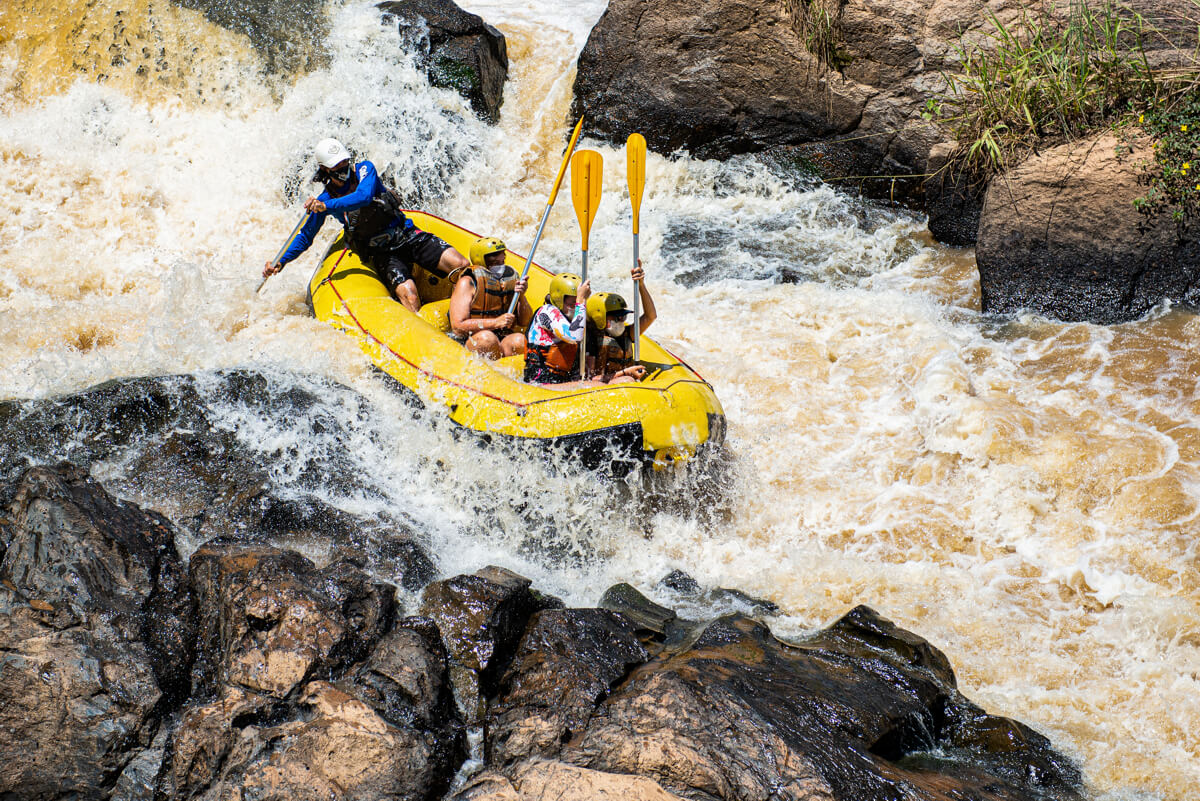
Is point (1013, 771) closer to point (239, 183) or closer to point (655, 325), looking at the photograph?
point (655, 325)

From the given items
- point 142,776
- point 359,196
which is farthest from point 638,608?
point 359,196

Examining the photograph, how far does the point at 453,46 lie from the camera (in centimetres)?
818

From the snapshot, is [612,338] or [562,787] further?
[612,338]

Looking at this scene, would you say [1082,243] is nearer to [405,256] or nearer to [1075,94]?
[1075,94]

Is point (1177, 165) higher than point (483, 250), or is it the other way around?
point (1177, 165)

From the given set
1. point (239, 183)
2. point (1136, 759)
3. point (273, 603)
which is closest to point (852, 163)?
point (239, 183)

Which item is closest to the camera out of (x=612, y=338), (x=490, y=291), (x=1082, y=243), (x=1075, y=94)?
(x=612, y=338)

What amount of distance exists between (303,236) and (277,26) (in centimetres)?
342

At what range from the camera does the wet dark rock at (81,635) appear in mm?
2725

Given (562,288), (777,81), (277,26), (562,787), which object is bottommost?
(562,787)

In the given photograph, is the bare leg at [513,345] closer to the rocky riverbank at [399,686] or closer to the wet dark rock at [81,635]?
the rocky riverbank at [399,686]

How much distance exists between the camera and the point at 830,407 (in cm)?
554

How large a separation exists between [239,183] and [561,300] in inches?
155

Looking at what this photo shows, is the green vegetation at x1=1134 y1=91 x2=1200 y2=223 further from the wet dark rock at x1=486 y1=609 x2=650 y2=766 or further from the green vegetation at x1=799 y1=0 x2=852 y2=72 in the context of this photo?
the wet dark rock at x1=486 y1=609 x2=650 y2=766
